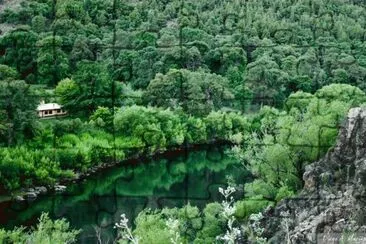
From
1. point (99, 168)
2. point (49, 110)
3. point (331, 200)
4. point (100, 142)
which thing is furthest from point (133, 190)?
point (331, 200)

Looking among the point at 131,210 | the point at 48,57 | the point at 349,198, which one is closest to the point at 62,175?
the point at 131,210

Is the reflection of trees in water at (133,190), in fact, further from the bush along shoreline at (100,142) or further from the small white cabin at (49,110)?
the small white cabin at (49,110)

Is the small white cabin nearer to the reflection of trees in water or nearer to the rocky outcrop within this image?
the reflection of trees in water

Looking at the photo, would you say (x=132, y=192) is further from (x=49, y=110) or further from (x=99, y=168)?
(x=49, y=110)

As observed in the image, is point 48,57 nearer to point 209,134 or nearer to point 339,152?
point 209,134

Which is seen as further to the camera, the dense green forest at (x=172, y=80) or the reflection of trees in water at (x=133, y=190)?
the dense green forest at (x=172, y=80)

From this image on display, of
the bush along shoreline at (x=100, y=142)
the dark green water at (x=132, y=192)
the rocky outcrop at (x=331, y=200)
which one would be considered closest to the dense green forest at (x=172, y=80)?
the bush along shoreline at (x=100, y=142)
